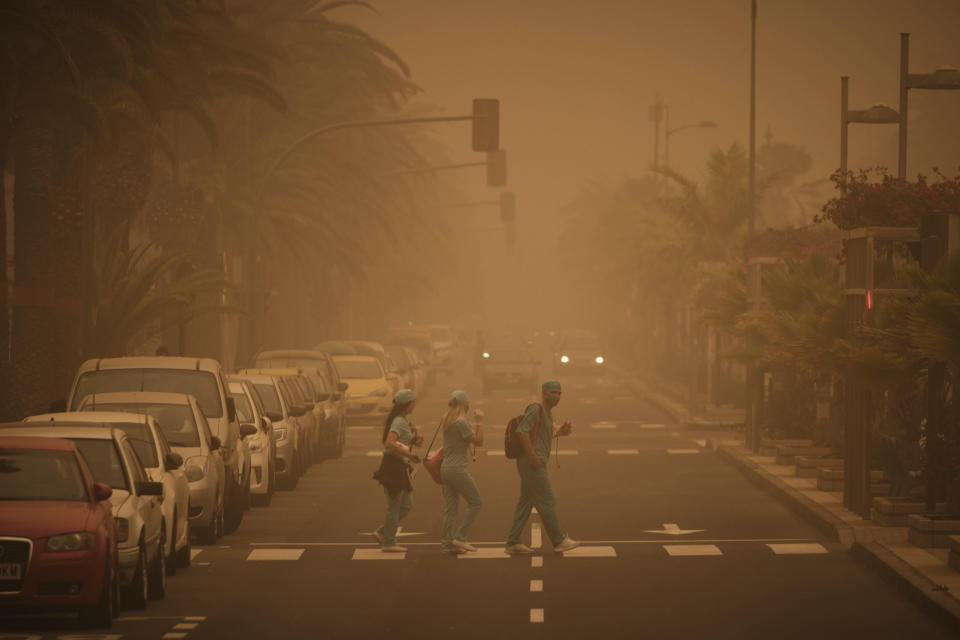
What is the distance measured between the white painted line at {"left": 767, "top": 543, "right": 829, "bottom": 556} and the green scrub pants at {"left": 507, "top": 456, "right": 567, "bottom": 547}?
230 cm

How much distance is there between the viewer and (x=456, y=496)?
1923 centimetres

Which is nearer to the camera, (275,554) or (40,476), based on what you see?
(40,476)

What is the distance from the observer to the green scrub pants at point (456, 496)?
19.0 meters

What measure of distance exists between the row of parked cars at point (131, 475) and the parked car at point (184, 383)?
0.05 feet

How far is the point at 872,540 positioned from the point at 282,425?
35.2ft

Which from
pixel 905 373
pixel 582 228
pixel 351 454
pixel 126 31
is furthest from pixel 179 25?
pixel 582 228

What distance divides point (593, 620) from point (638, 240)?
61.7 meters

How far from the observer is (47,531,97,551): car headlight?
1327cm

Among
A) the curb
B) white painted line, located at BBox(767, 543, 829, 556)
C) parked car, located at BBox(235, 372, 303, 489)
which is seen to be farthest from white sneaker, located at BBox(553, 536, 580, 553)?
parked car, located at BBox(235, 372, 303, 489)

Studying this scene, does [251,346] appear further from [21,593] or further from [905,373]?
[21,593]

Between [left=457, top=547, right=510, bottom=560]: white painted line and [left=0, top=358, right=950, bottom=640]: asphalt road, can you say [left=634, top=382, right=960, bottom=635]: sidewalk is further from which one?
[left=457, top=547, right=510, bottom=560]: white painted line

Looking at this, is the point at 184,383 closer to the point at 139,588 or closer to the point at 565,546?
the point at 565,546

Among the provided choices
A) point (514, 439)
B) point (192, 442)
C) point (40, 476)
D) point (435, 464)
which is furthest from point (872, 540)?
point (40, 476)

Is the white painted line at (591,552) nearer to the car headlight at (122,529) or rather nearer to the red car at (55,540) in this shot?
the car headlight at (122,529)
